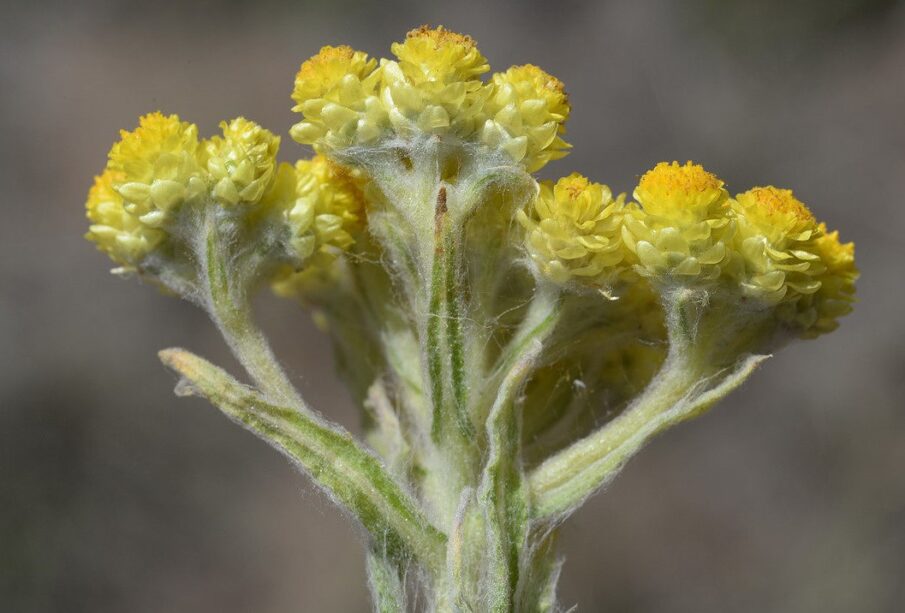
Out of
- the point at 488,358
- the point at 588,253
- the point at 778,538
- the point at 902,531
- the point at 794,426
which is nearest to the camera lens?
the point at 588,253

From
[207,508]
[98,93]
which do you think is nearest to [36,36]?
[98,93]

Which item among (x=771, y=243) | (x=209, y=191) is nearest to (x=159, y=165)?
(x=209, y=191)

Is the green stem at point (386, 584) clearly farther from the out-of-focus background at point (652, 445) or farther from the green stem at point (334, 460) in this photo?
the out-of-focus background at point (652, 445)

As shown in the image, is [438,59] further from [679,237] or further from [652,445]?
[652,445]

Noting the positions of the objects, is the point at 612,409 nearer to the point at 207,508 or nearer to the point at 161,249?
the point at 161,249

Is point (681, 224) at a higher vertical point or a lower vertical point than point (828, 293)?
higher

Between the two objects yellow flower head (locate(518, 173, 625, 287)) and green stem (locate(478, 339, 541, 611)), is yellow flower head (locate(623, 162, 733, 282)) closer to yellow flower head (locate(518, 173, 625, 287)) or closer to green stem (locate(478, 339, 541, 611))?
yellow flower head (locate(518, 173, 625, 287))
